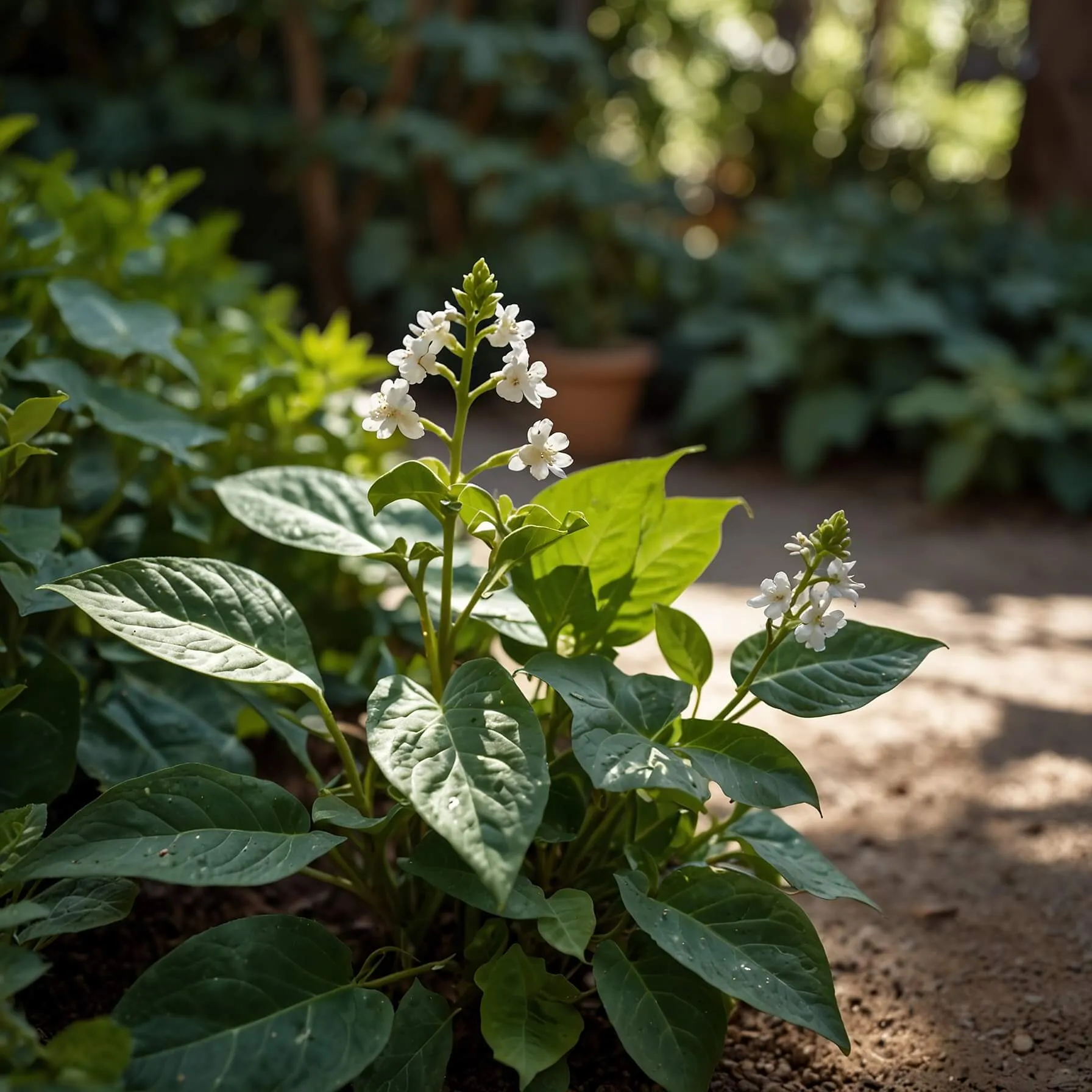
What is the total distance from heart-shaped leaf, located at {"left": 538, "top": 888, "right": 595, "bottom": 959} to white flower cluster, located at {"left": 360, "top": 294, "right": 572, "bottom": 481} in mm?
442

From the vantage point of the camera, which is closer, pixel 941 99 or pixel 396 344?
pixel 396 344

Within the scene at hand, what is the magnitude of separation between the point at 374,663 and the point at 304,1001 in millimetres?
736

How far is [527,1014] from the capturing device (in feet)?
3.66

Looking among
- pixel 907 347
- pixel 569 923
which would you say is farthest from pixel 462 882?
pixel 907 347

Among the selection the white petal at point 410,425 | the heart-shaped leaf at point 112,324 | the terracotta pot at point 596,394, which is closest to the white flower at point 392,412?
the white petal at point 410,425

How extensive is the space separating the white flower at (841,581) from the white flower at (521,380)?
0.35 meters

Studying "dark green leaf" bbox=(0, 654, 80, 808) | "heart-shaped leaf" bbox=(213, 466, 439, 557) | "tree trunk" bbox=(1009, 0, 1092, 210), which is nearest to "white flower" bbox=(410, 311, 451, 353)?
"heart-shaped leaf" bbox=(213, 466, 439, 557)

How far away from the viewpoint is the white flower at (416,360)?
1.10 m

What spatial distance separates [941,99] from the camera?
41.9 ft

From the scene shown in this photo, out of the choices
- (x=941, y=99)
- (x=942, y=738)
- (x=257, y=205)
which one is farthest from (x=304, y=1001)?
(x=941, y=99)

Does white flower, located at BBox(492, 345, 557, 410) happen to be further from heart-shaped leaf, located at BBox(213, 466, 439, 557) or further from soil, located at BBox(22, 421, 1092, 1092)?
soil, located at BBox(22, 421, 1092, 1092)

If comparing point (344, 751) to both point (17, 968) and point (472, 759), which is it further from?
point (17, 968)

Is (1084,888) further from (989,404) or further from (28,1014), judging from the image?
(989,404)

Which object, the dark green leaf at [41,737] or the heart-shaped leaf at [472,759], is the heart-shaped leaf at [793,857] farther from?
the dark green leaf at [41,737]
